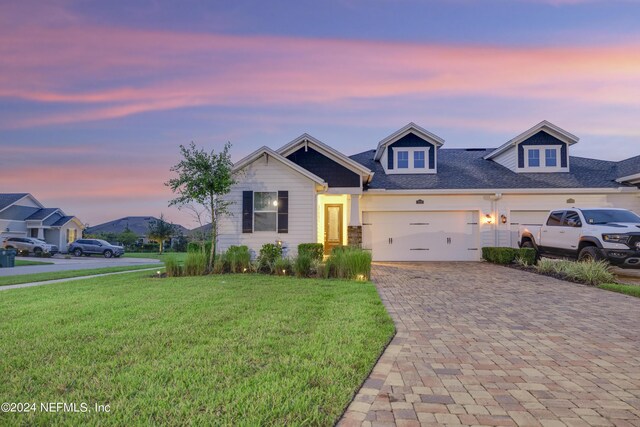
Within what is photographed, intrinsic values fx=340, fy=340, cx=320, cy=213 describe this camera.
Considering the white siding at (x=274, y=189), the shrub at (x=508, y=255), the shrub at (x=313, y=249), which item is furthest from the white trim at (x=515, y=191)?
the shrub at (x=313, y=249)

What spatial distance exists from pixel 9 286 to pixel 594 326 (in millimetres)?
13954

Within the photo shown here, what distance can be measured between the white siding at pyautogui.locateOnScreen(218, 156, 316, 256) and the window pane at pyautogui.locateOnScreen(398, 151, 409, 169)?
6028 millimetres

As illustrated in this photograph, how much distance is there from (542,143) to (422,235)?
7.74 meters

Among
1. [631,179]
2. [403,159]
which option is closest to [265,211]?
[403,159]

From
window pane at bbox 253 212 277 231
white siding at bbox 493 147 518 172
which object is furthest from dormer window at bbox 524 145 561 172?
window pane at bbox 253 212 277 231

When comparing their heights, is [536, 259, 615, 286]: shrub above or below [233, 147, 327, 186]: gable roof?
below

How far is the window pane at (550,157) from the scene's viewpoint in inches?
663

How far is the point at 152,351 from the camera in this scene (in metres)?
3.88

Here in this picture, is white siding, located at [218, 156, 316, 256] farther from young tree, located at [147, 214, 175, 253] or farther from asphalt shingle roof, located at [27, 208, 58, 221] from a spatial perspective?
asphalt shingle roof, located at [27, 208, 58, 221]

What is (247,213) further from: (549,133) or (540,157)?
(549,133)

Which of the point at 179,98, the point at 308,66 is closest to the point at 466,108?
the point at 308,66

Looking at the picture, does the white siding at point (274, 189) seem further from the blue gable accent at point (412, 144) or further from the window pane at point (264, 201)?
the blue gable accent at point (412, 144)

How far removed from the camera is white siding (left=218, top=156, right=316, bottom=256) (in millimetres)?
13422

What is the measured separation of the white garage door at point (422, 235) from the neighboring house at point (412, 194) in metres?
0.05
